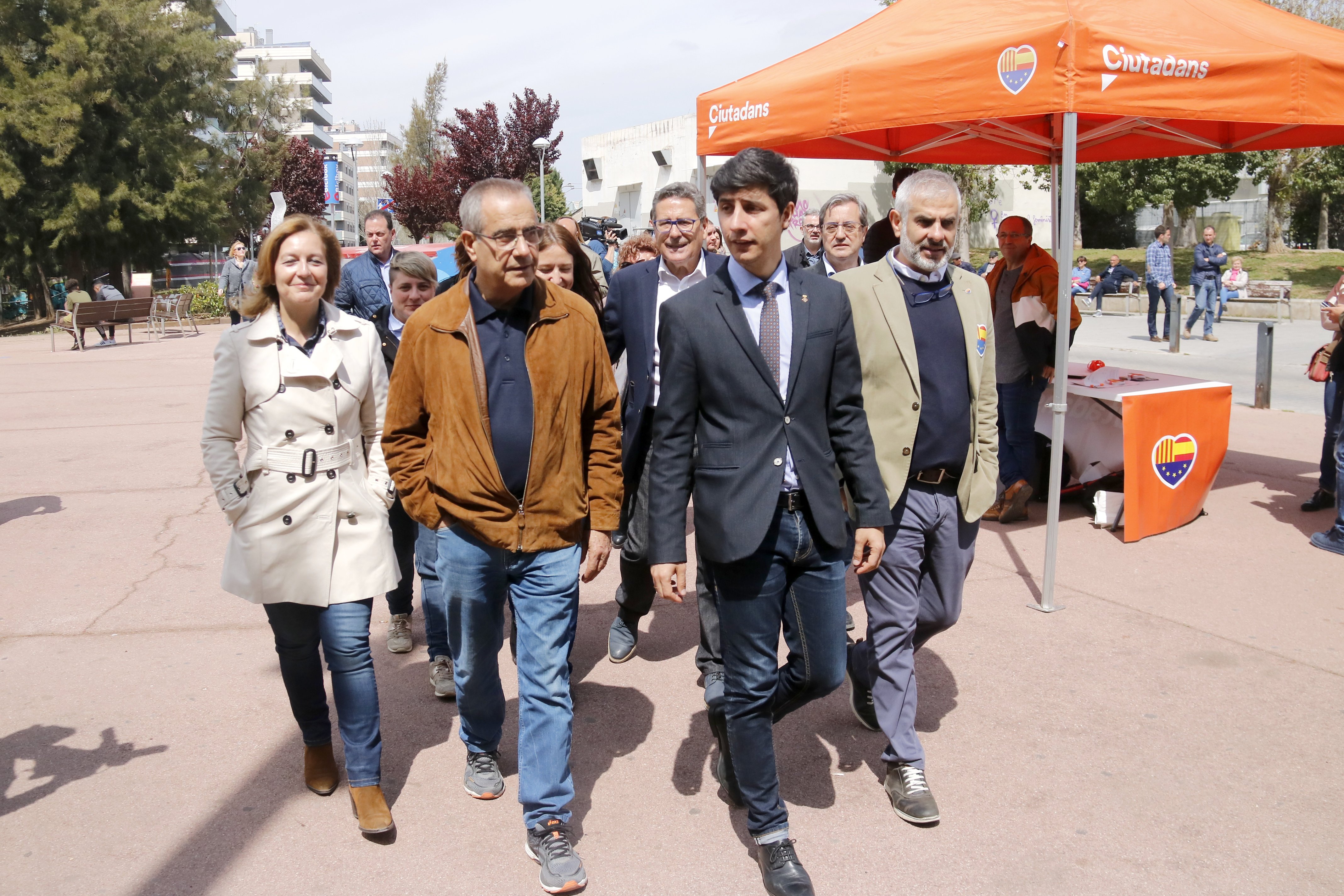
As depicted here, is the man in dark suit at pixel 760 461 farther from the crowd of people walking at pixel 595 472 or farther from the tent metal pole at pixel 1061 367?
the tent metal pole at pixel 1061 367

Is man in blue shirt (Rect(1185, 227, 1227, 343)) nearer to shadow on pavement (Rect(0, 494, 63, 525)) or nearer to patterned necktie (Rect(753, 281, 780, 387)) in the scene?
shadow on pavement (Rect(0, 494, 63, 525))

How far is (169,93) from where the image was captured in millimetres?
34312

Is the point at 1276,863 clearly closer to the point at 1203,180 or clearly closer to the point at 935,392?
the point at 935,392

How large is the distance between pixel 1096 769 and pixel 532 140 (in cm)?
4928

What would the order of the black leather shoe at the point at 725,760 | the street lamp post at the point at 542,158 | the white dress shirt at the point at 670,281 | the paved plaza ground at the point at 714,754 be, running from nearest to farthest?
the paved plaza ground at the point at 714,754 → the black leather shoe at the point at 725,760 → the white dress shirt at the point at 670,281 → the street lamp post at the point at 542,158

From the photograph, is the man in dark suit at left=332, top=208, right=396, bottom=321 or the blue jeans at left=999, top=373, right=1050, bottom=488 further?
the blue jeans at left=999, top=373, right=1050, bottom=488

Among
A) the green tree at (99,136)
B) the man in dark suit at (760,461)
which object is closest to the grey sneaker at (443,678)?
the man in dark suit at (760,461)

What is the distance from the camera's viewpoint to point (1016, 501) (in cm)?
701

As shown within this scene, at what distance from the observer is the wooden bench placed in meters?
21.2

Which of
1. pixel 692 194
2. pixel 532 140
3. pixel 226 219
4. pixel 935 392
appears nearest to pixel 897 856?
pixel 935 392

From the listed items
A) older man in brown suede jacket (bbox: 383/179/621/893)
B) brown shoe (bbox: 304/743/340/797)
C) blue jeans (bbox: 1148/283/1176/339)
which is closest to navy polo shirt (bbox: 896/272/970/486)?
older man in brown suede jacket (bbox: 383/179/621/893)

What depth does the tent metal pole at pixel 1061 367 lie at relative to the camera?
524 centimetres

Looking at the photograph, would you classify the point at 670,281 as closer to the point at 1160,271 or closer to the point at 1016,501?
the point at 1016,501

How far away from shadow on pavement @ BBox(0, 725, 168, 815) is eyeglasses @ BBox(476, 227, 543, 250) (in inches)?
93.4
